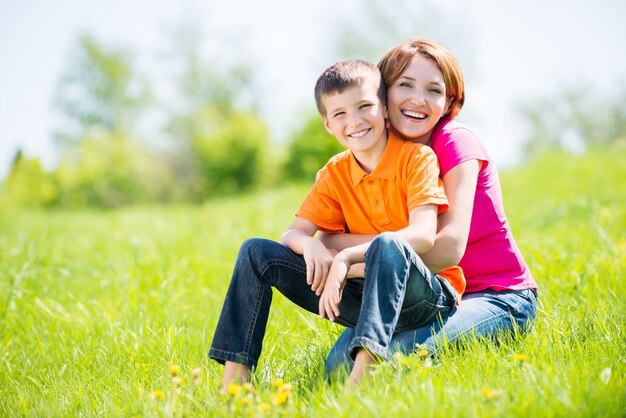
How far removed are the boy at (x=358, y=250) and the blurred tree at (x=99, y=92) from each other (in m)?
27.5

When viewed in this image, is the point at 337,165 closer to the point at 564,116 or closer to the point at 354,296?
the point at 354,296

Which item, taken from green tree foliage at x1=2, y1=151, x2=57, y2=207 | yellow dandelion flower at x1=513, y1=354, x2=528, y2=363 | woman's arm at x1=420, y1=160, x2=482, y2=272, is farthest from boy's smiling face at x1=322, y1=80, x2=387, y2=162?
green tree foliage at x1=2, y1=151, x2=57, y2=207

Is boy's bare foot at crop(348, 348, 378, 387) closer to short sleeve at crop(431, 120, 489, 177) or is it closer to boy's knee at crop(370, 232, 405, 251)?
boy's knee at crop(370, 232, 405, 251)

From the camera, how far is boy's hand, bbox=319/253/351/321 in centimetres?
223

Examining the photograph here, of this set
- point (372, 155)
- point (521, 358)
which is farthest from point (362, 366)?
point (372, 155)

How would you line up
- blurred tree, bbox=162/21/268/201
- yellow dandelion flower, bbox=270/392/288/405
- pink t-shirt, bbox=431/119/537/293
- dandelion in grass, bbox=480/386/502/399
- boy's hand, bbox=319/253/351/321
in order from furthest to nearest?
blurred tree, bbox=162/21/268/201, pink t-shirt, bbox=431/119/537/293, boy's hand, bbox=319/253/351/321, yellow dandelion flower, bbox=270/392/288/405, dandelion in grass, bbox=480/386/502/399

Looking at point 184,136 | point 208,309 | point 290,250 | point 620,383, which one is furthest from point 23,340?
point 184,136

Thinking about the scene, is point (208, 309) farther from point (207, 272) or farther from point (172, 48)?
point (172, 48)

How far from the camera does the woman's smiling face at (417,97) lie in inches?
103

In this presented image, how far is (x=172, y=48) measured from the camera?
29.3 meters

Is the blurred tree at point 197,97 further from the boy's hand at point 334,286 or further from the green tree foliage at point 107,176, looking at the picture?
the boy's hand at point 334,286

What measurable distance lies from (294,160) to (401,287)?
46.7 ft

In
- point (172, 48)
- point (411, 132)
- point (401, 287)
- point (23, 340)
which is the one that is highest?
point (172, 48)

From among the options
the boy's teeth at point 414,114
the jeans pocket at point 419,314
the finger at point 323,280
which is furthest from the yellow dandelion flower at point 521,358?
the boy's teeth at point 414,114
